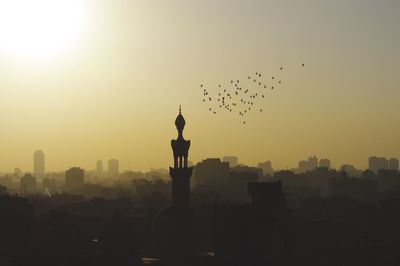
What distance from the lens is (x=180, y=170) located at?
78312 millimetres

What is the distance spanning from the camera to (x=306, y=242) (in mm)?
97688

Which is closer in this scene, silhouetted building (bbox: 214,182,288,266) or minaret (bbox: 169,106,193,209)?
minaret (bbox: 169,106,193,209)

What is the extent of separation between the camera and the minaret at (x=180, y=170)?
77.1 m

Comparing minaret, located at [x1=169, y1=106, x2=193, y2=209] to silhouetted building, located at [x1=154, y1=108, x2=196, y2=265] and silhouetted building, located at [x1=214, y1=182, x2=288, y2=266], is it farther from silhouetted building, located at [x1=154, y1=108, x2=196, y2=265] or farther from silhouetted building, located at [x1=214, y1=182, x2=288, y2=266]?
silhouetted building, located at [x1=214, y1=182, x2=288, y2=266]

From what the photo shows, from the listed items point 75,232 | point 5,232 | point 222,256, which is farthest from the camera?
point 75,232

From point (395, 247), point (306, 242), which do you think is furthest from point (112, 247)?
point (395, 247)

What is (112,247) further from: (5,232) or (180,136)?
(5,232)

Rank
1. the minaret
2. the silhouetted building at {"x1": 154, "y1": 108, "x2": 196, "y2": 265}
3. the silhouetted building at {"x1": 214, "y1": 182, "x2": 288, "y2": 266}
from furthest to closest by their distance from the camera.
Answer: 1. the silhouetted building at {"x1": 214, "y1": 182, "x2": 288, "y2": 266}
2. the minaret
3. the silhouetted building at {"x1": 154, "y1": 108, "x2": 196, "y2": 265}

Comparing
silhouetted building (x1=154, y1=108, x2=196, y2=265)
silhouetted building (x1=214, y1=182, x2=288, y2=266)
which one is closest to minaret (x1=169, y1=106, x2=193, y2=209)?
silhouetted building (x1=154, y1=108, x2=196, y2=265)

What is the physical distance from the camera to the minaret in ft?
253

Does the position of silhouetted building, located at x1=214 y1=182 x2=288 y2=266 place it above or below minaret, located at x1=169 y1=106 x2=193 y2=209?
below

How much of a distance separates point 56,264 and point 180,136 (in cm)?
1652

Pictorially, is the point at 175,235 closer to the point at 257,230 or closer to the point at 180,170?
the point at 180,170

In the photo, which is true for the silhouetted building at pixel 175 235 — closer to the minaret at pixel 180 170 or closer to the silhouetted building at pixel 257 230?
the minaret at pixel 180 170
